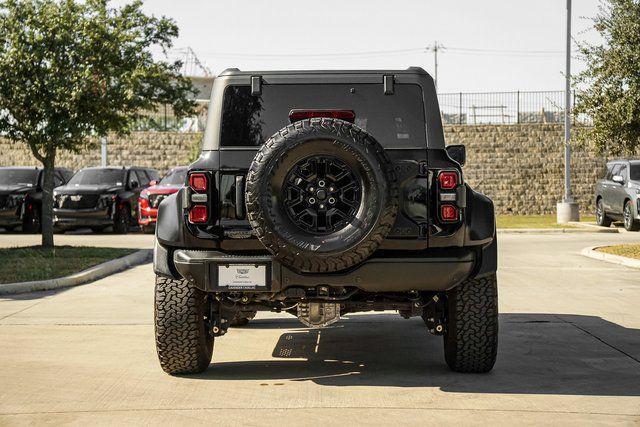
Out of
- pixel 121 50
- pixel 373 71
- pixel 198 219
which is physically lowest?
pixel 198 219

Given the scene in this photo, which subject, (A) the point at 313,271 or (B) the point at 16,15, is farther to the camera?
(B) the point at 16,15

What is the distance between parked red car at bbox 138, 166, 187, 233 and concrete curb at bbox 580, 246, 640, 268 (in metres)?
10.7

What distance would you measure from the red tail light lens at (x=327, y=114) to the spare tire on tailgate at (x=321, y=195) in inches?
22.8

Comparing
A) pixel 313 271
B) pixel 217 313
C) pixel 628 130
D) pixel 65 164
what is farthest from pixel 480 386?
pixel 65 164

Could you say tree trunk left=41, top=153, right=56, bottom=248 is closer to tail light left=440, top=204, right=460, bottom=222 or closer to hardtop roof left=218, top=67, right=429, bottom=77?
hardtop roof left=218, top=67, right=429, bottom=77

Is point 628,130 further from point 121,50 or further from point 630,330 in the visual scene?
point 630,330

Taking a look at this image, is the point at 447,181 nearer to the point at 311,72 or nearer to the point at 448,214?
the point at 448,214

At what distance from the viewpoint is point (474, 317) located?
7449mm

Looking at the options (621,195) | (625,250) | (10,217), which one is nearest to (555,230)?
(621,195)

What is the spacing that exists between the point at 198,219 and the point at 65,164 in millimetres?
36690

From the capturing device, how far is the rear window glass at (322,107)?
7.38m

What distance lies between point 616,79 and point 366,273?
49.0 feet

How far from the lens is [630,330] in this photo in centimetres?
1002

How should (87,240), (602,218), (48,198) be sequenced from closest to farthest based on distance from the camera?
(48,198) → (87,240) → (602,218)
